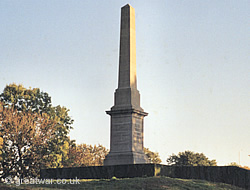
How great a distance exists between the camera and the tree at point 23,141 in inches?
1614

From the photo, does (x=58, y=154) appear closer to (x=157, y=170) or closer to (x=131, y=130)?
(x=131, y=130)

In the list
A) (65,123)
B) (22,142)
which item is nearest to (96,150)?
(65,123)

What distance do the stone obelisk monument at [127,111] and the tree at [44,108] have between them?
1587 centimetres

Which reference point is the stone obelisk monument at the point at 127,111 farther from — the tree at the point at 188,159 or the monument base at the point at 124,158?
the tree at the point at 188,159

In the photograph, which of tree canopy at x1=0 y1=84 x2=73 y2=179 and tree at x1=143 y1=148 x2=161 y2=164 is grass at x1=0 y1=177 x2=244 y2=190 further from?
tree at x1=143 y1=148 x2=161 y2=164

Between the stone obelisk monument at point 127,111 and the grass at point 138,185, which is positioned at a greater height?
the stone obelisk monument at point 127,111

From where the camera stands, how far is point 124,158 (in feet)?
92.0

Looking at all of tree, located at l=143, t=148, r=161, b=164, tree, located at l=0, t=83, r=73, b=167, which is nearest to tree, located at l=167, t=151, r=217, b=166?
tree, located at l=143, t=148, r=161, b=164

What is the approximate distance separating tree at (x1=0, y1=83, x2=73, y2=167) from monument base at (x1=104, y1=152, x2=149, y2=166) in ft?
52.1

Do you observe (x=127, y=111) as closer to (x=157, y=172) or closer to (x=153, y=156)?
(x=157, y=172)

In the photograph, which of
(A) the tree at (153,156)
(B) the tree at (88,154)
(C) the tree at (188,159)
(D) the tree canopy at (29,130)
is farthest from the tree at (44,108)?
(A) the tree at (153,156)

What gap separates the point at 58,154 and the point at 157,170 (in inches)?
846

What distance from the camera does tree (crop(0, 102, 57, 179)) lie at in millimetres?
41000

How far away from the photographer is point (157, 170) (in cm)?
2503
